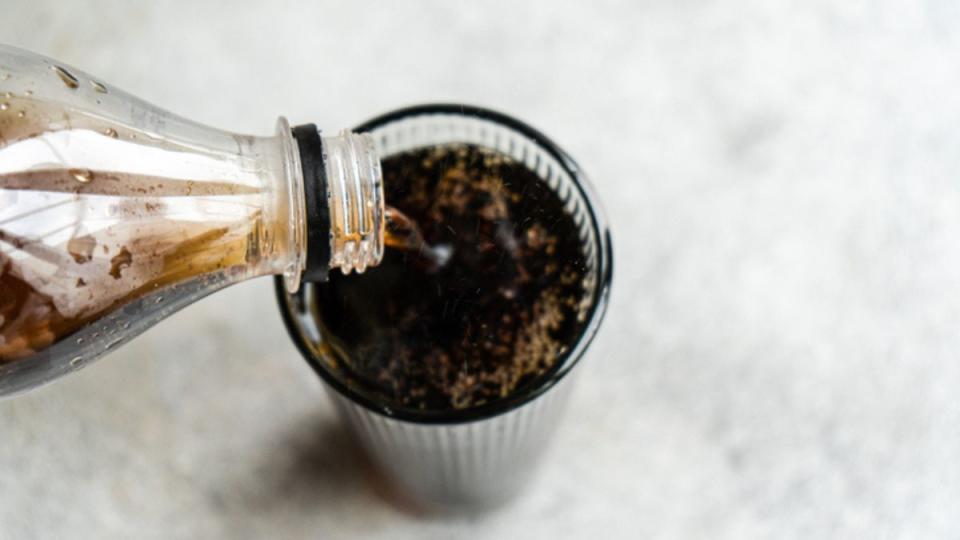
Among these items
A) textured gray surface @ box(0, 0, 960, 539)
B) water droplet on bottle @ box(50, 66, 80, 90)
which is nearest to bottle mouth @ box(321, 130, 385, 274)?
water droplet on bottle @ box(50, 66, 80, 90)

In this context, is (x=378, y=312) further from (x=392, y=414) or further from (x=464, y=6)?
(x=464, y=6)

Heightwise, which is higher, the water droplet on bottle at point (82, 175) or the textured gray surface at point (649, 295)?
the textured gray surface at point (649, 295)

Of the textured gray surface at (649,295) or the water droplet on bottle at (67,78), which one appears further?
the textured gray surface at (649,295)

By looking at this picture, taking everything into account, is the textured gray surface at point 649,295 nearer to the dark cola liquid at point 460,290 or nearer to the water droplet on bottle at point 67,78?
the dark cola liquid at point 460,290

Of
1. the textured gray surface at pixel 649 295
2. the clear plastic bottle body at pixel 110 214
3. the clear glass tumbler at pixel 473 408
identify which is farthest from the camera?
the textured gray surface at pixel 649 295

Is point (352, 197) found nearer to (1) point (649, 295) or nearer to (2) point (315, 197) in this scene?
(2) point (315, 197)

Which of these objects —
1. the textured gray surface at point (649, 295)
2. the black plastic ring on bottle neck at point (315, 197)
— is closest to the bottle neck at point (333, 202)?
the black plastic ring on bottle neck at point (315, 197)

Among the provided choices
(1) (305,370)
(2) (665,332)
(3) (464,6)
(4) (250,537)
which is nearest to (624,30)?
(3) (464,6)
